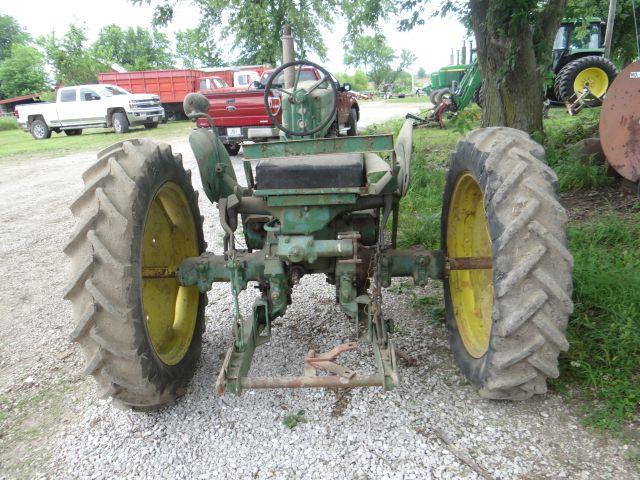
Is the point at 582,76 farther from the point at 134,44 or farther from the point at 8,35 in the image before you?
the point at 8,35

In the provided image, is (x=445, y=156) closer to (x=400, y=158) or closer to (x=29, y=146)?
(x=400, y=158)

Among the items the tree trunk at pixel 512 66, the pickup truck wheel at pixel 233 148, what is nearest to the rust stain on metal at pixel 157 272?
the tree trunk at pixel 512 66

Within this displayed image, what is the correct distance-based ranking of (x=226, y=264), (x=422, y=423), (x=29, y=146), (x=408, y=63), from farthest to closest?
(x=408, y=63) → (x=29, y=146) → (x=226, y=264) → (x=422, y=423)

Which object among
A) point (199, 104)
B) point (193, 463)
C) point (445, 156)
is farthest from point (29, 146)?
point (193, 463)

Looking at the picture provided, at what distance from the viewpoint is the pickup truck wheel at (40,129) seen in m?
21.8

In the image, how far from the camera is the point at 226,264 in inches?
119

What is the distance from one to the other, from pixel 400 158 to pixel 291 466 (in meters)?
1.81

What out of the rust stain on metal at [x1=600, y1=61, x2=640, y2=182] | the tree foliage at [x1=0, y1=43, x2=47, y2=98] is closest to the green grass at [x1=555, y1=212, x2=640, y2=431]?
the rust stain on metal at [x1=600, y1=61, x2=640, y2=182]

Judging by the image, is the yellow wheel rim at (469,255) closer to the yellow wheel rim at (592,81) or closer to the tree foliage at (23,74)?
the yellow wheel rim at (592,81)

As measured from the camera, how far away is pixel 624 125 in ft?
17.5

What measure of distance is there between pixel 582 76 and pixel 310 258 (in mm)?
14135

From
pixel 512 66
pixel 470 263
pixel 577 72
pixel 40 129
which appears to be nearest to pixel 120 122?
pixel 40 129

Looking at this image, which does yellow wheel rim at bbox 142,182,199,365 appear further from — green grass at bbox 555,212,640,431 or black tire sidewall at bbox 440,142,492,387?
green grass at bbox 555,212,640,431

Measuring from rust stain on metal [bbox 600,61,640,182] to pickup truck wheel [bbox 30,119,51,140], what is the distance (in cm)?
2221
